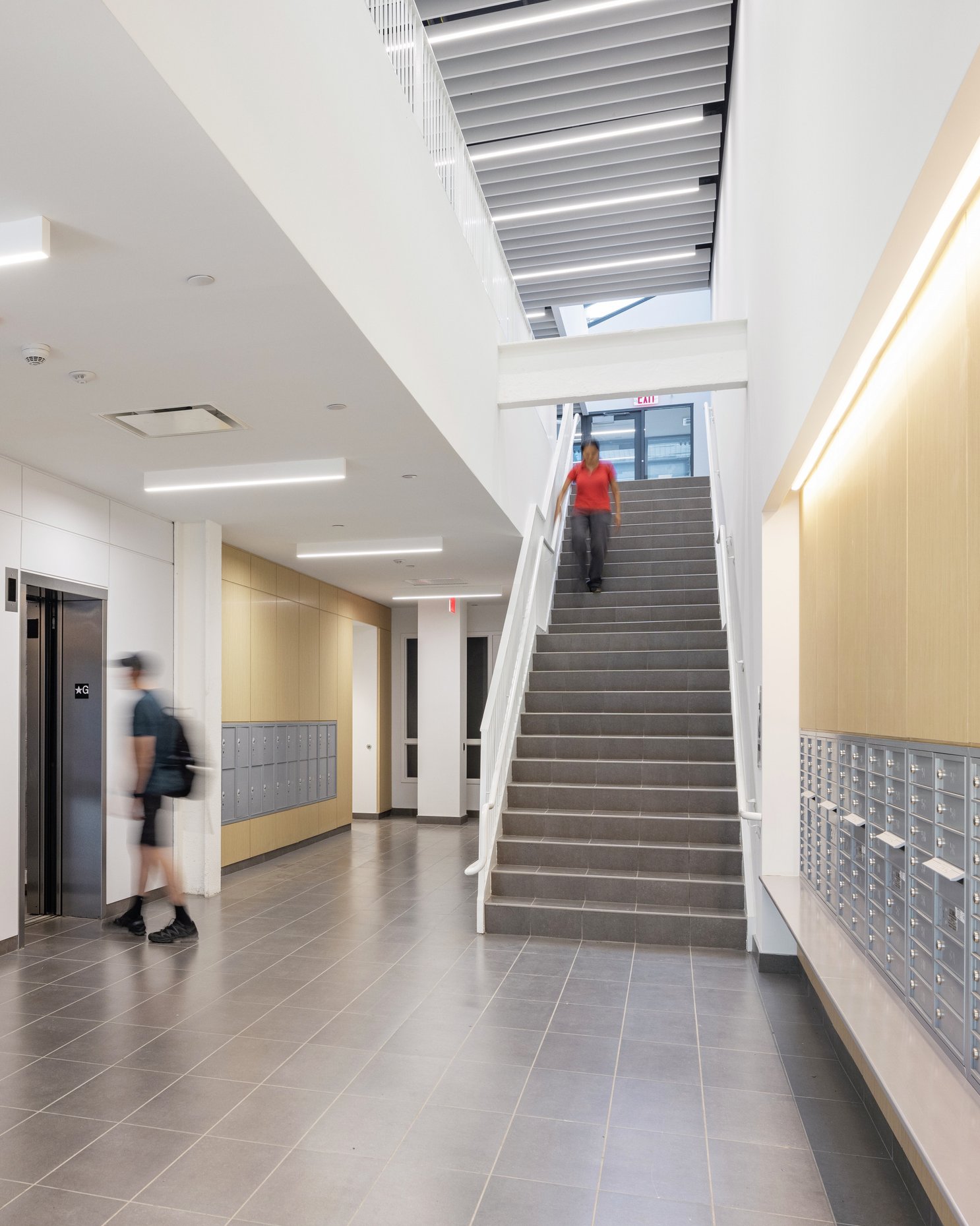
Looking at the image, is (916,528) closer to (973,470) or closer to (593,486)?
(973,470)

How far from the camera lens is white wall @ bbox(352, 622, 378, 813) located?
1234 centimetres

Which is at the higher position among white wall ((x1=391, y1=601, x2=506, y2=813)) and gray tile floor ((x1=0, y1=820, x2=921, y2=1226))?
white wall ((x1=391, y1=601, x2=506, y2=813))

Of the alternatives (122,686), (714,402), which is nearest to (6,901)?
(122,686)

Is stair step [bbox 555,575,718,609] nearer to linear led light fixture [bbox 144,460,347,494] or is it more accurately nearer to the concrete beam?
the concrete beam

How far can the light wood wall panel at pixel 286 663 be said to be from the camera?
8.10 metres

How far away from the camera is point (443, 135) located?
5.75m

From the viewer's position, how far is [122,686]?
21.4 feet

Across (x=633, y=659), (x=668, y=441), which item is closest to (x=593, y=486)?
(x=633, y=659)

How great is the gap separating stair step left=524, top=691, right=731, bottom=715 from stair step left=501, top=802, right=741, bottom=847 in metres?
1.15

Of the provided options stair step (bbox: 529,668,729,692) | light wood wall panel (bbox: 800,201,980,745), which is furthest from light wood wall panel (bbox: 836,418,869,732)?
stair step (bbox: 529,668,729,692)

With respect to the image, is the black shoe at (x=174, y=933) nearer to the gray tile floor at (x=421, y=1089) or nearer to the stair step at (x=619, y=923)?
the gray tile floor at (x=421, y=1089)

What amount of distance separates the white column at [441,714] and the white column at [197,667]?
14.8ft

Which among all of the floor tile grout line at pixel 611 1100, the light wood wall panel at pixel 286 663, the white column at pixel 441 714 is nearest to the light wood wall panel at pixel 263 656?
the light wood wall panel at pixel 286 663

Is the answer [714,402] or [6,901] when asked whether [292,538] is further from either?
[714,402]
